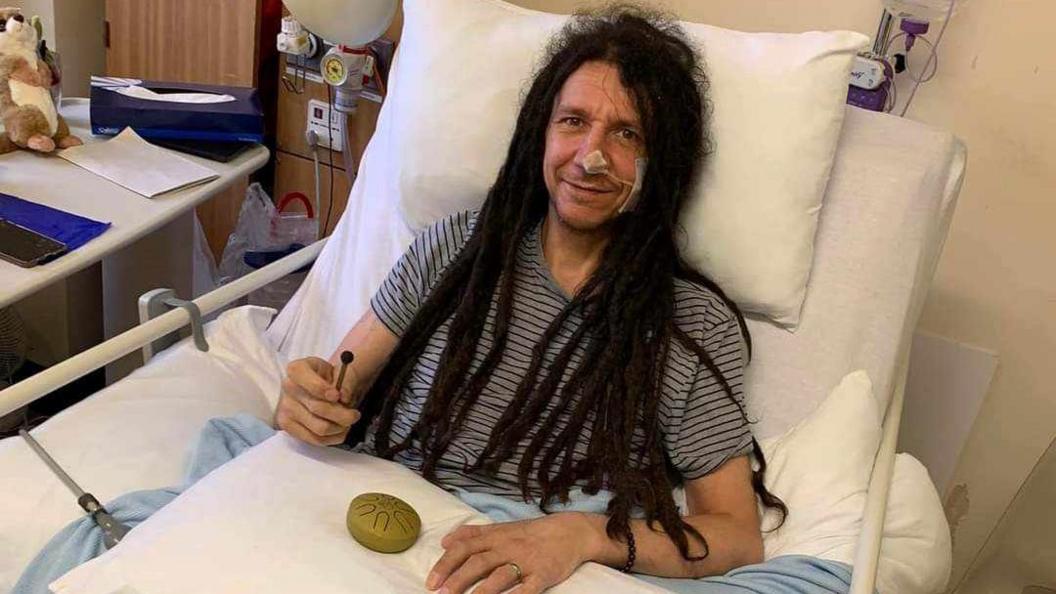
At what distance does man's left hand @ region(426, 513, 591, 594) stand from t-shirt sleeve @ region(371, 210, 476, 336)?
0.38m

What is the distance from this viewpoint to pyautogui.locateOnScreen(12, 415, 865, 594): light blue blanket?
1.06m

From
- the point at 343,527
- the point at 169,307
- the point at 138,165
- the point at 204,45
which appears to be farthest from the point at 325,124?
the point at 343,527

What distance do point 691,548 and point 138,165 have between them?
116cm

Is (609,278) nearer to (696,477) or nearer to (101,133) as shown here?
(696,477)

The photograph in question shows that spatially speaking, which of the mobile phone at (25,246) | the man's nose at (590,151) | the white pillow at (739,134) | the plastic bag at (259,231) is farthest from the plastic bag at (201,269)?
the man's nose at (590,151)

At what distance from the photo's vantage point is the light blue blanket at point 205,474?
3.47 ft

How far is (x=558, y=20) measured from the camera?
4.74 ft

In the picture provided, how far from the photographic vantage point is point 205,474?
3.84ft

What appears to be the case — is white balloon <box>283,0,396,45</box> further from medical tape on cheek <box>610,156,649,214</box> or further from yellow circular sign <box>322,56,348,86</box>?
medical tape on cheek <box>610,156,649,214</box>

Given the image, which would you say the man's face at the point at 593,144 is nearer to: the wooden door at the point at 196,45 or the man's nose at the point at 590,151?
the man's nose at the point at 590,151

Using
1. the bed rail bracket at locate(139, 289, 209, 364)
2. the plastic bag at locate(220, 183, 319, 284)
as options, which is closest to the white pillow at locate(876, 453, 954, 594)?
the bed rail bracket at locate(139, 289, 209, 364)

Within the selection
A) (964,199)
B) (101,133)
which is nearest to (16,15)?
(101,133)

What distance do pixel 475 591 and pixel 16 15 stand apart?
1.33m

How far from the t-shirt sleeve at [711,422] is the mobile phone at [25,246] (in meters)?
0.91
